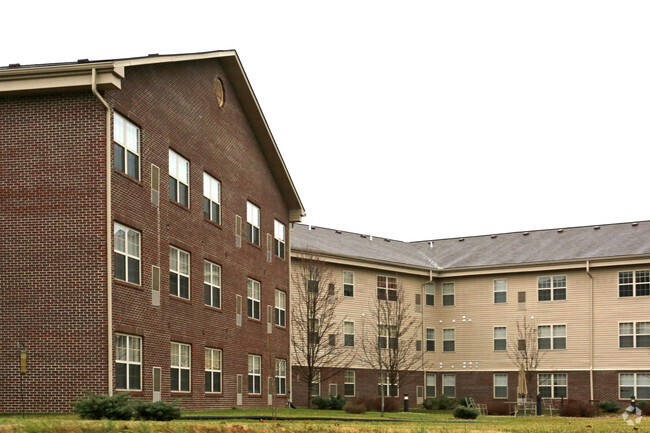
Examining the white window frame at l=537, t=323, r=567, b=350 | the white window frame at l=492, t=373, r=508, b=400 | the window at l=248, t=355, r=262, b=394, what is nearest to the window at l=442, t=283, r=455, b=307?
the white window frame at l=492, t=373, r=508, b=400

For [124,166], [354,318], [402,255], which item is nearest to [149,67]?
[124,166]

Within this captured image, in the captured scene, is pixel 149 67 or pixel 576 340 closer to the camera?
pixel 149 67

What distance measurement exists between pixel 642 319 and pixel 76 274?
38689 millimetres

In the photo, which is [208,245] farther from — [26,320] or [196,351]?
[26,320]

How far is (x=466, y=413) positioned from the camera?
4025 cm

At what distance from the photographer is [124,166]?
27062 millimetres

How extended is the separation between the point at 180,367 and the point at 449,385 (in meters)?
33.4

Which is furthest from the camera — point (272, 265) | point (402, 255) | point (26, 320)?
point (402, 255)

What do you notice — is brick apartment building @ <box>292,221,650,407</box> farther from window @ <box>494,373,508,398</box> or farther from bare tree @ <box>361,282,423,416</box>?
bare tree @ <box>361,282,423,416</box>

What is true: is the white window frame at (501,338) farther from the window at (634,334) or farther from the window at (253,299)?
the window at (253,299)

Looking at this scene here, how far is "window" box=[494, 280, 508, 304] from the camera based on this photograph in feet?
196

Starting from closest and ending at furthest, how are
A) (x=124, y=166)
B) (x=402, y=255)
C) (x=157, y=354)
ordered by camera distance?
1. (x=124, y=166)
2. (x=157, y=354)
3. (x=402, y=255)

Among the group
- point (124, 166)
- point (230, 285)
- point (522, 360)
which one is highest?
point (124, 166)

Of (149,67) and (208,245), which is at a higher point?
(149,67)
